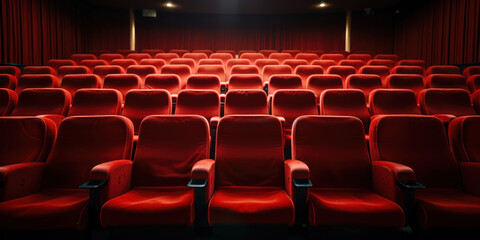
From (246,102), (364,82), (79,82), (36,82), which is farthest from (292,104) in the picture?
(36,82)

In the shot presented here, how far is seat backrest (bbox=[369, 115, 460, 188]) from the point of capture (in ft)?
4.04

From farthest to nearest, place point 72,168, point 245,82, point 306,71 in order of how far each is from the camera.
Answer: point 306,71 < point 245,82 < point 72,168

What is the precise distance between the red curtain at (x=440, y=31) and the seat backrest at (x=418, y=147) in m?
3.45

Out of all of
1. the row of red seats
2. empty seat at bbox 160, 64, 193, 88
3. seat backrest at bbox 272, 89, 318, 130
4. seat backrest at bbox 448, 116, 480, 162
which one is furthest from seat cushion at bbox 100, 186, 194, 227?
empty seat at bbox 160, 64, 193, 88

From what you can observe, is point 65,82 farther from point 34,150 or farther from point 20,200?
point 20,200

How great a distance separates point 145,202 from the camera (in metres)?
1.01

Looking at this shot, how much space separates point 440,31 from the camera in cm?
446

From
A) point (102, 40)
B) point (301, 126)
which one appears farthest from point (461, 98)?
point (102, 40)

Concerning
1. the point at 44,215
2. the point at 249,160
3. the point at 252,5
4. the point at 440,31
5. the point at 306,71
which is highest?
the point at 252,5

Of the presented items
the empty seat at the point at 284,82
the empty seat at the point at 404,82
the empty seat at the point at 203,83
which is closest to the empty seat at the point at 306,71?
the empty seat at the point at 284,82

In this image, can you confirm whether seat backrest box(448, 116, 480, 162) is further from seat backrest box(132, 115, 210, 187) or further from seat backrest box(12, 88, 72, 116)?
seat backrest box(12, 88, 72, 116)

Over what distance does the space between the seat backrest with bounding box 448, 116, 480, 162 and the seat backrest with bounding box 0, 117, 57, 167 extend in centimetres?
204

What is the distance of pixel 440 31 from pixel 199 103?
15.5 feet

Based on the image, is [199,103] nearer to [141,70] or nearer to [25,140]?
[25,140]
